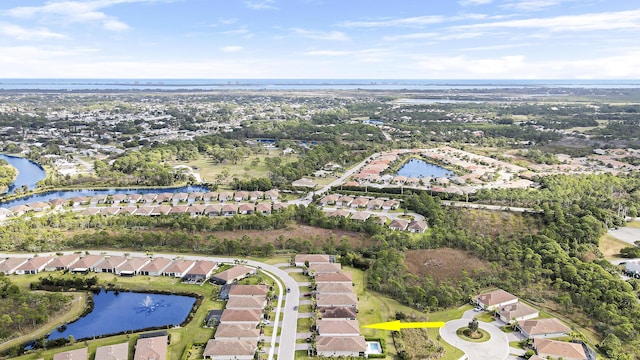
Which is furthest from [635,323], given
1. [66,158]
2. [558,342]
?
[66,158]

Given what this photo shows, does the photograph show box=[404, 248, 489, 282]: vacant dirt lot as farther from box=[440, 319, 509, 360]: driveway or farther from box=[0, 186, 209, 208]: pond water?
box=[0, 186, 209, 208]: pond water

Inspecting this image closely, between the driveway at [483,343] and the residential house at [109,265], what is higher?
the residential house at [109,265]

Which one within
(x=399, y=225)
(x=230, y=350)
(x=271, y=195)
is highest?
(x=271, y=195)

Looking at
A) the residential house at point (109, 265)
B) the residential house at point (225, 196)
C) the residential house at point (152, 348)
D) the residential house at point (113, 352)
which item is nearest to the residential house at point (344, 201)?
the residential house at point (225, 196)

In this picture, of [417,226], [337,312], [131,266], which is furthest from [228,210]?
[337,312]

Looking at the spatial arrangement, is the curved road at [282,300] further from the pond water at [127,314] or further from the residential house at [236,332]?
the pond water at [127,314]

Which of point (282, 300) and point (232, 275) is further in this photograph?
point (232, 275)

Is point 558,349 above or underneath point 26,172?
underneath

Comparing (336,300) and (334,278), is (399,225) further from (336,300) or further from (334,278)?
(336,300)
